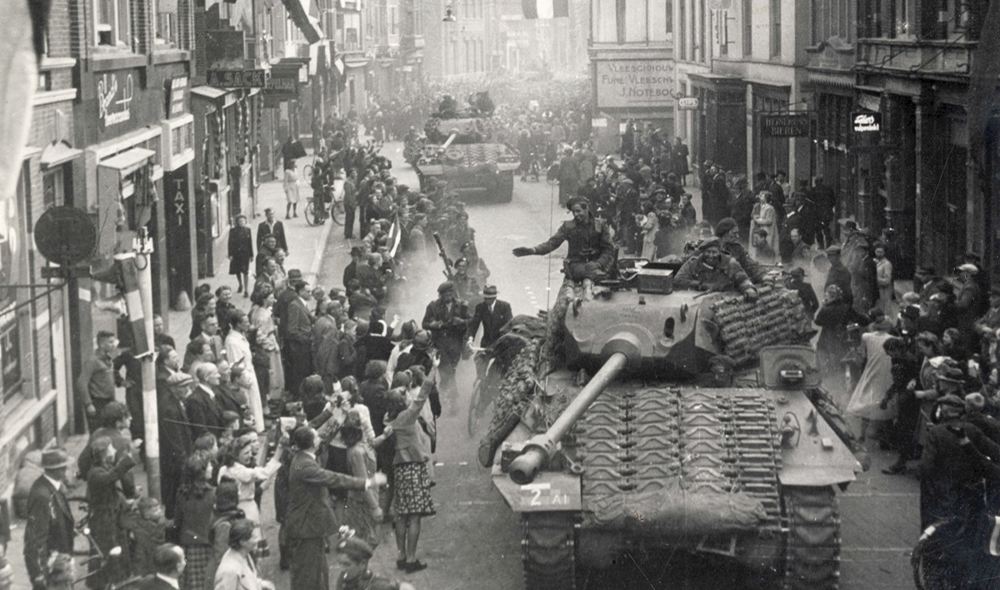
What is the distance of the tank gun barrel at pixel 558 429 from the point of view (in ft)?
29.3

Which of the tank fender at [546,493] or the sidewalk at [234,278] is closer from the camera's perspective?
the tank fender at [546,493]

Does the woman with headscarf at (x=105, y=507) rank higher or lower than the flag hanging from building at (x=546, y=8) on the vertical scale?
lower

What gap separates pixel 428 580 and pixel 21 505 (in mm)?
3076

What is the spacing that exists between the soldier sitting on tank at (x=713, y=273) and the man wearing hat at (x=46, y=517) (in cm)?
577

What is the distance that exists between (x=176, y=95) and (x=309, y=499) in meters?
13.3

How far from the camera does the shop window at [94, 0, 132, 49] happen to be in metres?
18.0

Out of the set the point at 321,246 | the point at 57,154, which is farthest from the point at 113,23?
the point at 321,246

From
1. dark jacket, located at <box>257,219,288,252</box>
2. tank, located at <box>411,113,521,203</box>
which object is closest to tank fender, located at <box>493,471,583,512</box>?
dark jacket, located at <box>257,219,288,252</box>

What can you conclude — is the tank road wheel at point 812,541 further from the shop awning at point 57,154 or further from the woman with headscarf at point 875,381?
the shop awning at point 57,154

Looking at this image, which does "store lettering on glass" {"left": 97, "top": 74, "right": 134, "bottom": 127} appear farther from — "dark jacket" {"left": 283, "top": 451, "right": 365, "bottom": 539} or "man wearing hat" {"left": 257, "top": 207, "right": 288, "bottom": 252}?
"dark jacket" {"left": 283, "top": 451, "right": 365, "bottom": 539}

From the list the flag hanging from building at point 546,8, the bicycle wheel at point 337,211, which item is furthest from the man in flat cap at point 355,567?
the flag hanging from building at point 546,8

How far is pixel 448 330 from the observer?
54.6 feet

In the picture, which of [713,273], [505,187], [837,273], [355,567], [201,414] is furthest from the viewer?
[505,187]

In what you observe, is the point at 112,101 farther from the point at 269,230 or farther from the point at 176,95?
the point at 269,230
